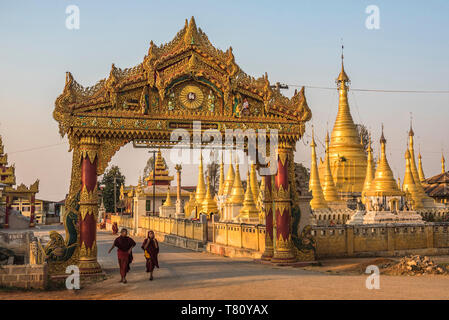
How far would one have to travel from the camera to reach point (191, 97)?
15781mm

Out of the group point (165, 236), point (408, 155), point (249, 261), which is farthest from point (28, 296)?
point (408, 155)

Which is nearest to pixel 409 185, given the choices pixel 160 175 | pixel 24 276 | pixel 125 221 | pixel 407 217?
pixel 407 217

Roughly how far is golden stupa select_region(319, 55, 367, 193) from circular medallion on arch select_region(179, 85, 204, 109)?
1312 inches

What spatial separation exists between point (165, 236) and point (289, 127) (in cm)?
1678

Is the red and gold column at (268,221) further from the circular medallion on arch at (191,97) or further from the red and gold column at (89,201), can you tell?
the red and gold column at (89,201)

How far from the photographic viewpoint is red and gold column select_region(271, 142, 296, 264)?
16.3 meters

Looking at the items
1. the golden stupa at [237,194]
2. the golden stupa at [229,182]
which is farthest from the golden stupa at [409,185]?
the golden stupa at [229,182]

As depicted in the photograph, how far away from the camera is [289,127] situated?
53.9 ft

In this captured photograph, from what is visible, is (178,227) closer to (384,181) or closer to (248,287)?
(384,181)

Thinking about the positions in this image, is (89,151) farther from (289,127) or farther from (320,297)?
(320,297)

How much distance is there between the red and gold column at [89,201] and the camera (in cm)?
1432

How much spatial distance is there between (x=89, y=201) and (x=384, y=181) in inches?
923

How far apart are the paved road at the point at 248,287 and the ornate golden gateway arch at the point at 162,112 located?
73.3 inches

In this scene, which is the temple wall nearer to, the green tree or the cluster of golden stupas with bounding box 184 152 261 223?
the cluster of golden stupas with bounding box 184 152 261 223
